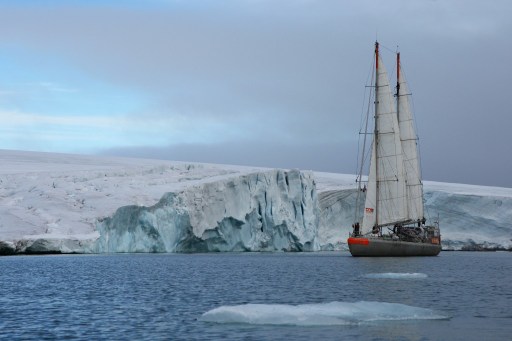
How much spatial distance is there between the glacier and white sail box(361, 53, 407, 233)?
613cm

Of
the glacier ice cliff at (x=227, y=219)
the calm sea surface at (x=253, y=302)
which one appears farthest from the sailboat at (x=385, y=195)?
the calm sea surface at (x=253, y=302)

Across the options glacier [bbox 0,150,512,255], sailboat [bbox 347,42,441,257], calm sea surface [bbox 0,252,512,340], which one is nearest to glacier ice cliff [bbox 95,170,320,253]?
glacier [bbox 0,150,512,255]

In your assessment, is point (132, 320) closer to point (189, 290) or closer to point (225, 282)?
point (189, 290)

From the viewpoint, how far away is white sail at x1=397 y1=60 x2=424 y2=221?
54688 mm

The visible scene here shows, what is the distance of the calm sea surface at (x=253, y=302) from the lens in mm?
16375

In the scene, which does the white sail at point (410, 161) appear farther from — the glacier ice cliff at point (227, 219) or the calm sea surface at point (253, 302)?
the calm sea surface at point (253, 302)

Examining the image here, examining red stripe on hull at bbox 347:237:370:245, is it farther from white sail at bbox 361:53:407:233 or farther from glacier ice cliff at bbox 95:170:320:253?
glacier ice cliff at bbox 95:170:320:253

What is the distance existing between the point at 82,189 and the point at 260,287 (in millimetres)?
29763

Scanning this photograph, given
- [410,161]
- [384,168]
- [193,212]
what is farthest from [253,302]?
[410,161]

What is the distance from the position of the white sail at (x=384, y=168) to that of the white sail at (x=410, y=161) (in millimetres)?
3436

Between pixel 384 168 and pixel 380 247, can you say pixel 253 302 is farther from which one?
pixel 384 168

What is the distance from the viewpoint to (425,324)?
17.0 meters

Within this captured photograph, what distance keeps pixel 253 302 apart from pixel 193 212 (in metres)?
28.6

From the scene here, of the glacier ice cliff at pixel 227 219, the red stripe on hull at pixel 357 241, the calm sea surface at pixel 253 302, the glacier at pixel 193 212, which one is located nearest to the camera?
the calm sea surface at pixel 253 302
